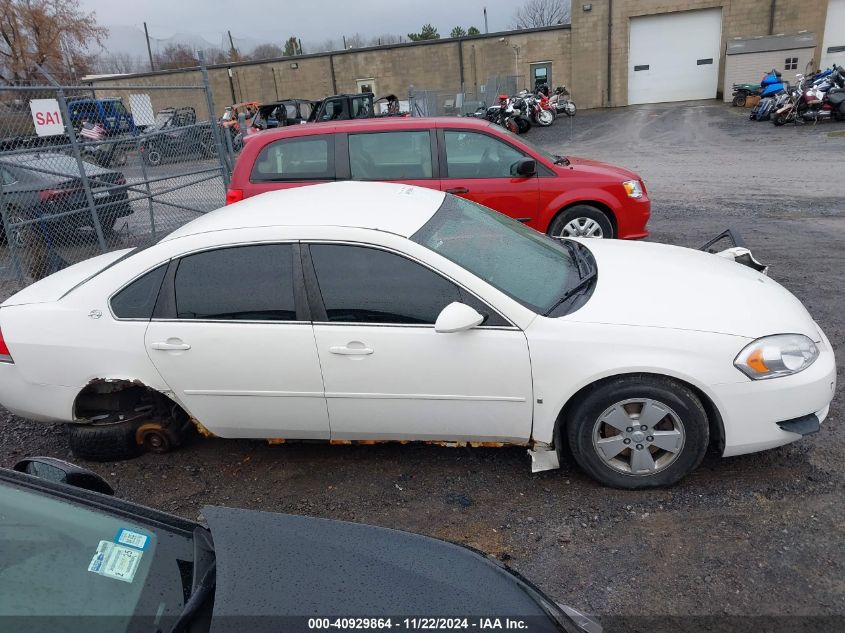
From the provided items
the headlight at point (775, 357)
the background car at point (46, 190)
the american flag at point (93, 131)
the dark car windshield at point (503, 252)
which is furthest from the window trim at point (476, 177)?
the american flag at point (93, 131)

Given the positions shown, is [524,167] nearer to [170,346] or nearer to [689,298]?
[689,298]

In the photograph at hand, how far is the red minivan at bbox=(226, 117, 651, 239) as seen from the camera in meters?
6.79

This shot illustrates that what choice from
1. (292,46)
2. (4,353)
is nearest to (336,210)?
(4,353)

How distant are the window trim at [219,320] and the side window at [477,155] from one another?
3799 mm

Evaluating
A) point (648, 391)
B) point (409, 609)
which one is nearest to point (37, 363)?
point (409, 609)

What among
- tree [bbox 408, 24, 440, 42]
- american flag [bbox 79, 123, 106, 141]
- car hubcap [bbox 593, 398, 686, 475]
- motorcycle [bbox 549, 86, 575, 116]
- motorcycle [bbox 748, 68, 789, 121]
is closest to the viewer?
car hubcap [bbox 593, 398, 686, 475]

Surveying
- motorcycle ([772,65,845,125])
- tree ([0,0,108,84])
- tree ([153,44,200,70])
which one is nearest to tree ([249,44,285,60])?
tree ([153,44,200,70])

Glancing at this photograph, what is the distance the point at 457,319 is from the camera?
307cm

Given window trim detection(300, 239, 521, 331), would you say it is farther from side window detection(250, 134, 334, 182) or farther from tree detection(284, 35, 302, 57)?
tree detection(284, 35, 302, 57)

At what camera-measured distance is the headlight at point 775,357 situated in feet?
10.1

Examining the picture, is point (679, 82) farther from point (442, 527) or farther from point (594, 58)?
point (442, 527)

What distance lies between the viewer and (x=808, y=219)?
8.48m

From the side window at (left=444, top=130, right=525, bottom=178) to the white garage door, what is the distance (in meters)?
26.5

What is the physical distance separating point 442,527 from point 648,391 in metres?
1.22
